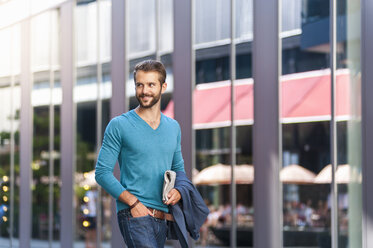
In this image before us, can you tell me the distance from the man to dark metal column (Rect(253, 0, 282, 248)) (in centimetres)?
490

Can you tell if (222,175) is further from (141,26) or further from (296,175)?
(141,26)

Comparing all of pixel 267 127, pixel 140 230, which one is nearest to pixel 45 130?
pixel 267 127

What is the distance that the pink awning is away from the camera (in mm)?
8352

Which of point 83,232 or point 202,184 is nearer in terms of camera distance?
point 202,184

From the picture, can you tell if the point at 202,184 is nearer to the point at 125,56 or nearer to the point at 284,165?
the point at 284,165

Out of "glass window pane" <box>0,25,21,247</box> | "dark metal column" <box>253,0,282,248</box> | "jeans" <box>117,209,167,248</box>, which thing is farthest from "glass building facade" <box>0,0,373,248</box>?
"jeans" <box>117,209,167,248</box>

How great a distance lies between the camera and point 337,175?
8.30 m

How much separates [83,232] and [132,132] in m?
9.75

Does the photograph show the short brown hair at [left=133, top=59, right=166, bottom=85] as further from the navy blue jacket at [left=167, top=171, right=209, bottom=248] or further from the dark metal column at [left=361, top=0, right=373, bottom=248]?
the dark metal column at [left=361, top=0, right=373, bottom=248]

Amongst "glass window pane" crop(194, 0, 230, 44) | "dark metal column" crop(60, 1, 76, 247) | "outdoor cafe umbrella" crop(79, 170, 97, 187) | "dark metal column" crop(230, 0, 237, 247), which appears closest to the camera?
"dark metal column" crop(230, 0, 237, 247)

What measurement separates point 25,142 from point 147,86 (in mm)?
11781

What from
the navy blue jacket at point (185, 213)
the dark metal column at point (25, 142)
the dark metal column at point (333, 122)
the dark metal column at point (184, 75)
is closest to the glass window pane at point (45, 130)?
the dark metal column at point (25, 142)

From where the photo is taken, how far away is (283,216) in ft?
29.3

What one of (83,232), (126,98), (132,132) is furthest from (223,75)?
(132,132)
